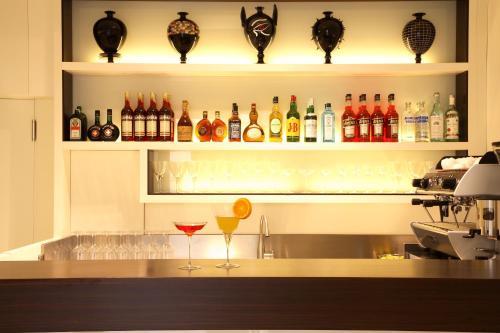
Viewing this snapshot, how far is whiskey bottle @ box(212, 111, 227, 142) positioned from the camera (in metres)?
3.26

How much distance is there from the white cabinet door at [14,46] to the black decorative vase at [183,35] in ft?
3.03

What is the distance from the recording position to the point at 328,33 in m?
3.18

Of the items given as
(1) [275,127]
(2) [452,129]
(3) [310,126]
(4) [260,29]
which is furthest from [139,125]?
(2) [452,129]

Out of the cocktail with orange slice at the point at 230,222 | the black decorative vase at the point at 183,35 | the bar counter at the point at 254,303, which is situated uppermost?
the black decorative vase at the point at 183,35

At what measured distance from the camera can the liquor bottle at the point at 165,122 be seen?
3.22 m

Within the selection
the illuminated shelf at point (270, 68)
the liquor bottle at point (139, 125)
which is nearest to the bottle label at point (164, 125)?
the liquor bottle at point (139, 125)

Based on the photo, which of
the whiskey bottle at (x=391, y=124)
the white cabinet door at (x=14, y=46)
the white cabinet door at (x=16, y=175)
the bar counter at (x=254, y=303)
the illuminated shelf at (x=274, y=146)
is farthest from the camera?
the white cabinet door at (x=16, y=175)

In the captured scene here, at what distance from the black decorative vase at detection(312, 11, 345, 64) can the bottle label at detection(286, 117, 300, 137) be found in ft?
1.28

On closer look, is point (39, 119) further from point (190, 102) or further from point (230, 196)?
point (230, 196)

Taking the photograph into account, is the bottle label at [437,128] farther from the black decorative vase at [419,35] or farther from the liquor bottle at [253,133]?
the liquor bottle at [253,133]

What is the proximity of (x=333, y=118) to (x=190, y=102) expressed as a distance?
0.89 meters

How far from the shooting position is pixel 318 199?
311 centimetres

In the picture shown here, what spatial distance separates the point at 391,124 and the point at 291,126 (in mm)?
591

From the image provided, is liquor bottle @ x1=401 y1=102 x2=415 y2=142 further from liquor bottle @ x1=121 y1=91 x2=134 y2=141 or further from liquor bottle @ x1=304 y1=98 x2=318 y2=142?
liquor bottle @ x1=121 y1=91 x2=134 y2=141
